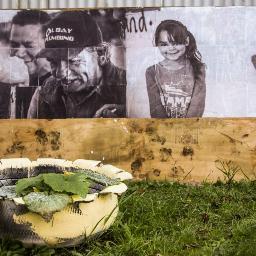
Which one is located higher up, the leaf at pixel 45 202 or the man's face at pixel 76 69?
the man's face at pixel 76 69

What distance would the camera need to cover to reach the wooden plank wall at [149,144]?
678 centimetres

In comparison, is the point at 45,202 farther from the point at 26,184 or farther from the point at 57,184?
the point at 26,184

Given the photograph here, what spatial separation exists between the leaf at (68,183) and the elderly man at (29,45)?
3.25 m

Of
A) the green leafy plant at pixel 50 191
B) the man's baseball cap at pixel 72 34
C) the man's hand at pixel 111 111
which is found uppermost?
the man's baseball cap at pixel 72 34

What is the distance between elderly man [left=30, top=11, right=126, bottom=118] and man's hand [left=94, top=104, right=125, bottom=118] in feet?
0.18

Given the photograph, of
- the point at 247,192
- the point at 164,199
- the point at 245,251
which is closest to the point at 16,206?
the point at 245,251

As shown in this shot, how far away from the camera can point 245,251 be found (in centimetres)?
400

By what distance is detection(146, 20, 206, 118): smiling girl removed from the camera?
284 inches

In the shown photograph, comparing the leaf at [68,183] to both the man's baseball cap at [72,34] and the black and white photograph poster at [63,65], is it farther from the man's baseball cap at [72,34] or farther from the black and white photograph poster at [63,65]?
the man's baseball cap at [72,34]

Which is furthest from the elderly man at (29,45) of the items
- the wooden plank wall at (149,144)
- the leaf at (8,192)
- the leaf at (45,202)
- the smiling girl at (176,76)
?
the leaf at (45,202)

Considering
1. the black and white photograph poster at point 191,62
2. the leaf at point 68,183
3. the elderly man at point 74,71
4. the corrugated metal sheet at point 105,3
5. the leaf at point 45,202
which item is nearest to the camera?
the leaf at point 45,202

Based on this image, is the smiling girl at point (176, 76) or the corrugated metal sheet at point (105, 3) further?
the corrugated metal sheet at point (105, 3)

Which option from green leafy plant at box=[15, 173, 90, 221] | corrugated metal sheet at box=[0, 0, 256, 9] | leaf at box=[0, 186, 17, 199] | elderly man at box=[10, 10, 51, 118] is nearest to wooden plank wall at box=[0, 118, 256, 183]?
elderly man at box=[10, 10, 51, 118]

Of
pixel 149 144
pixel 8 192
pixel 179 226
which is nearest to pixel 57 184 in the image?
pixel 8 192
